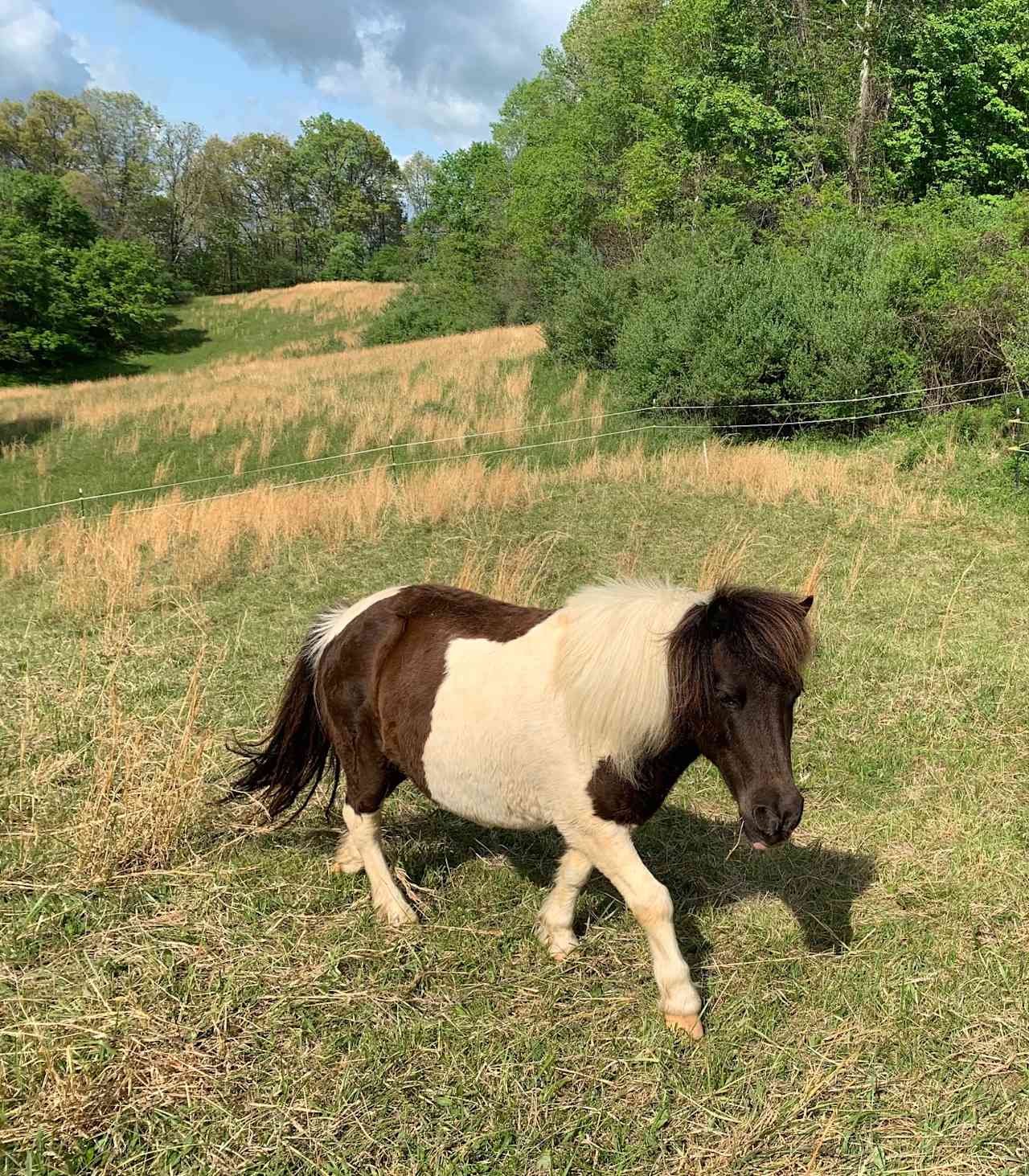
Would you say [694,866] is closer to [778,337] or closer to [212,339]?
[778,337]

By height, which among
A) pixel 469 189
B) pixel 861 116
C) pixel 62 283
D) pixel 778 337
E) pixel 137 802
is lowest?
pixel 137 802

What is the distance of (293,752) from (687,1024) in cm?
220

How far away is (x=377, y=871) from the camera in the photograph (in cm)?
332

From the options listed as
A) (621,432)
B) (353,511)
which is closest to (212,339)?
(621,432)

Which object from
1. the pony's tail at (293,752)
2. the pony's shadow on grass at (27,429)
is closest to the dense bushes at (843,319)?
the pony's tail at (293,752)

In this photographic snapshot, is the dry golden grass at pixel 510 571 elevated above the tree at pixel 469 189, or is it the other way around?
the tree at pixel 469 189

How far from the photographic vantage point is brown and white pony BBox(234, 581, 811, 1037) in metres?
2.36

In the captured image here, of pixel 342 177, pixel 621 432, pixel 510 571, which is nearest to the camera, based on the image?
pixel 510 571

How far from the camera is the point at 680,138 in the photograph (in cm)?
2384

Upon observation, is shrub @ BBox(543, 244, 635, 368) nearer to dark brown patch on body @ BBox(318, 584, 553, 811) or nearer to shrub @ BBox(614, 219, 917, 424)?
shrub @ BBox(614, 219, 917, 424)

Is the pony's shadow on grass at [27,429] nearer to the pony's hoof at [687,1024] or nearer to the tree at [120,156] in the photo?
the pony's hoof at [687,1024]

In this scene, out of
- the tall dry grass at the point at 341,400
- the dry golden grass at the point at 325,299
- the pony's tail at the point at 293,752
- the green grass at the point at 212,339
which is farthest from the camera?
the dry golden grass at the point at 325,299

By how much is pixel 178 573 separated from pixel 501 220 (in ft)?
121

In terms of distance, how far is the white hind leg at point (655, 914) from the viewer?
8.75 feet
